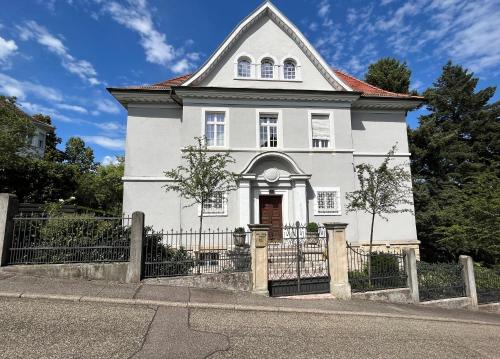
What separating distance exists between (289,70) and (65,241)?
13822mm

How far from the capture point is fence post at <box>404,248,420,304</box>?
32.6ft

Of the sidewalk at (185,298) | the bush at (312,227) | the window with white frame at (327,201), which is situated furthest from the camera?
the window with white frame at (327,201)

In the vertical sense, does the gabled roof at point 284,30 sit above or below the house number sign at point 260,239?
above

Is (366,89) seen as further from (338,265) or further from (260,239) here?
(260,239)

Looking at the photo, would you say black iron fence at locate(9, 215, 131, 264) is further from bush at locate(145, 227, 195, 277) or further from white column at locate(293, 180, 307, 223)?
white column at locate(293, 180, 307, 223)

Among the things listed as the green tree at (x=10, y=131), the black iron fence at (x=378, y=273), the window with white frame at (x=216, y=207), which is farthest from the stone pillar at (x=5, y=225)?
the black iron fence at (x=378, y=273)

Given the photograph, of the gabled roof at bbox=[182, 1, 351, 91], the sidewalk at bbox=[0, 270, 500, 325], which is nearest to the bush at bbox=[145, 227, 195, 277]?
the sidewalk at bbox=[0, 270, 500, 325]

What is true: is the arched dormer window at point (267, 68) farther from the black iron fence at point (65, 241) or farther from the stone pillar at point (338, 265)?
the black iron fence at point (65, 241)

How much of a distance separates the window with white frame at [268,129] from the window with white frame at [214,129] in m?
2.00

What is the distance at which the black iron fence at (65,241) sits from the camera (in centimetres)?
815

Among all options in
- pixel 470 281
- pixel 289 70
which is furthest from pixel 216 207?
pixel 470 281

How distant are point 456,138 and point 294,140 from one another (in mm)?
16315

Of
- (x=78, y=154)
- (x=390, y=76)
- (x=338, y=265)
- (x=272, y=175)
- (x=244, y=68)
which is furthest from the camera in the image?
(x=78, y=154)

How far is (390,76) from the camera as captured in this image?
27.5 meters
